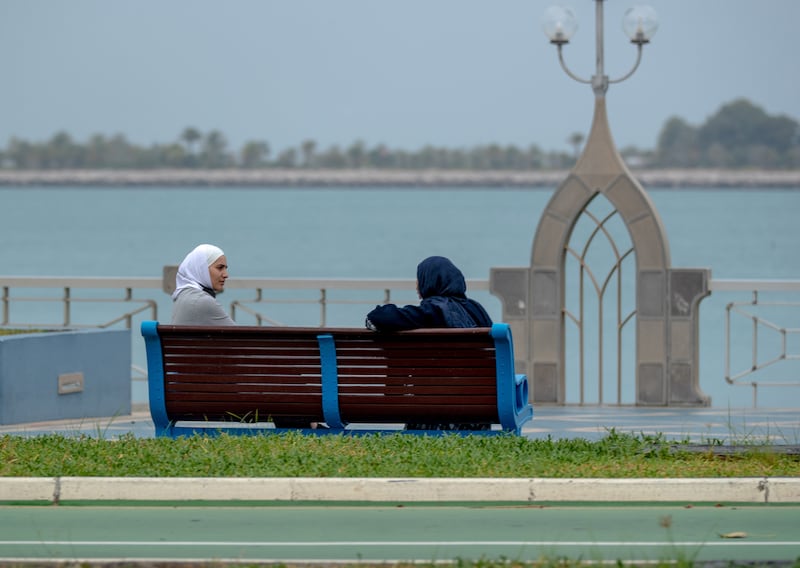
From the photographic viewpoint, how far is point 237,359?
30.1 feet

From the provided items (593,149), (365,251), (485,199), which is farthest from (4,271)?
(485,199)

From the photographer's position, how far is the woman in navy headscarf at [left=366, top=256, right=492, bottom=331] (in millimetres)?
8938

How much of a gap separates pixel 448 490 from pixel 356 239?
3664 inches

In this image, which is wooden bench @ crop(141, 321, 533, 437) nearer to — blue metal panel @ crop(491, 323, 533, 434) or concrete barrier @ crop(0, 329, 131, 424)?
blue metal panel @ crop(491, 323, 533, 434)

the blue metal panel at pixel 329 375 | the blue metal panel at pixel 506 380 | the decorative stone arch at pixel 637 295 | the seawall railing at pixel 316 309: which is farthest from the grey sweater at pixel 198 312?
the decorative stone arch at pixel 637 295

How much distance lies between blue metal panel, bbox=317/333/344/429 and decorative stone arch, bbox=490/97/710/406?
5.17 metres

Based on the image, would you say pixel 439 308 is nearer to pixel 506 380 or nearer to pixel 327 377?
pixel 506 380

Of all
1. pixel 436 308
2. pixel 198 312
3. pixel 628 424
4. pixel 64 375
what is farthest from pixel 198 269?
pixel 628 424

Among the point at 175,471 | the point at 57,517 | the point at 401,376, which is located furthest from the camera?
the point at 401,376

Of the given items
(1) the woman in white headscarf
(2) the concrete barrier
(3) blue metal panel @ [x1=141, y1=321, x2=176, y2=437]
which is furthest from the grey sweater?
(2) the concrete barrier

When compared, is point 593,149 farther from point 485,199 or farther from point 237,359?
point 485,199

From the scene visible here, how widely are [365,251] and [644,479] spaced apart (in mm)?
79526

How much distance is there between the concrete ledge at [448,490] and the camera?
766 cm

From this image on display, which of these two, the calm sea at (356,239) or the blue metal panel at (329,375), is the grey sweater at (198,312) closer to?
the blue metal panel at (329,375)
